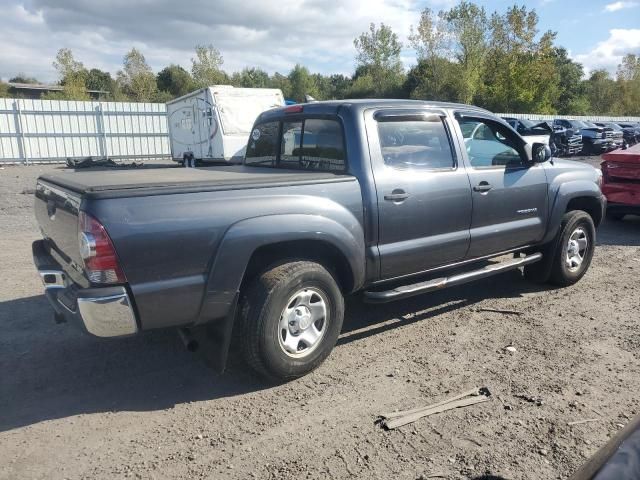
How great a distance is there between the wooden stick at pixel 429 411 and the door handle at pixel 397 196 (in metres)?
1.53

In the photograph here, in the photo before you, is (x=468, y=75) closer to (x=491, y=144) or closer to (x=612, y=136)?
(x=612, y=136)

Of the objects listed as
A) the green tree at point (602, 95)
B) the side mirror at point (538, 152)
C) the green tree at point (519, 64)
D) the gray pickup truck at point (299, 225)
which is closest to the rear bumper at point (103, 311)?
the gray pickup truck at point (299, 225)

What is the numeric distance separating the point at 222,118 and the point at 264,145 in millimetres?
10367

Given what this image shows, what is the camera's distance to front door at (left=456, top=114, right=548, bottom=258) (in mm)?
4680

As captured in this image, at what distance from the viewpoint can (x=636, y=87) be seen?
2291 inches

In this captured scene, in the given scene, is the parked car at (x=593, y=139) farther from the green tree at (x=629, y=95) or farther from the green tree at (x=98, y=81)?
the green tree at (x=98, y=81)

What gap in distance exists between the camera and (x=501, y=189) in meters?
4.82

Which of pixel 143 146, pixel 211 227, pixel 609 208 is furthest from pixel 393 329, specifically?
pixel 143 146

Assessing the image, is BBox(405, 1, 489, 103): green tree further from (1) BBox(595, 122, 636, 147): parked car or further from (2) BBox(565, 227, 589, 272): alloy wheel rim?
(2) BBox(565, 227, 589, 272): alloy wheel rim

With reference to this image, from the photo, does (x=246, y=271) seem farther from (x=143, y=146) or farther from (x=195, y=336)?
(x=143, y=146)

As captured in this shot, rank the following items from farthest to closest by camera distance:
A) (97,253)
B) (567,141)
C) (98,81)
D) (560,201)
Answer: (98,81) → (567,141) → (560,201) → (97,253)

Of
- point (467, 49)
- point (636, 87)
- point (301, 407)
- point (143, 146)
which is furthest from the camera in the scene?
point (636, 87)

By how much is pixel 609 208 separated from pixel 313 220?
740 cm

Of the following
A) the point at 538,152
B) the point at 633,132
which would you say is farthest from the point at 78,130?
the point at 633,132
